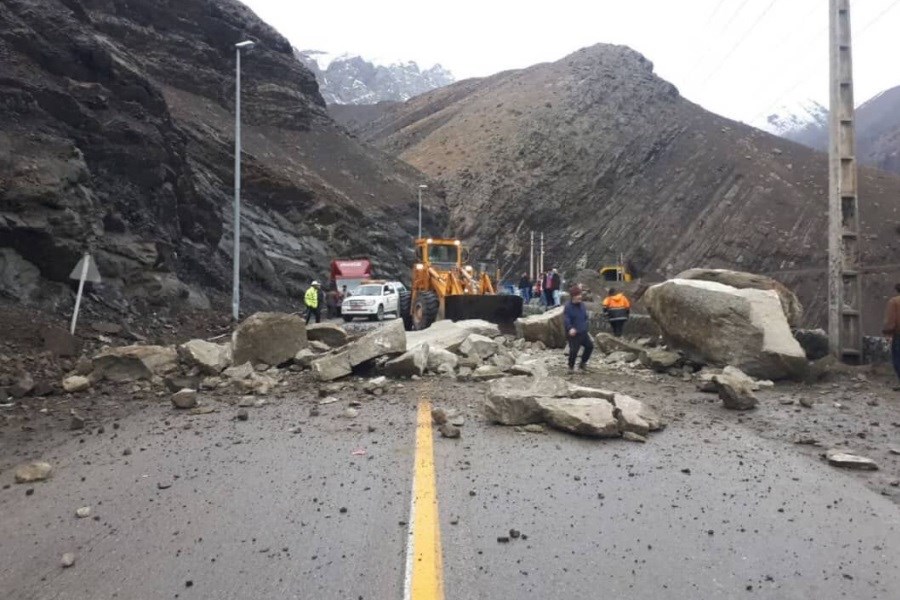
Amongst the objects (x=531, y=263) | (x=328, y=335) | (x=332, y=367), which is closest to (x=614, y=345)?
(x=328, y=335)

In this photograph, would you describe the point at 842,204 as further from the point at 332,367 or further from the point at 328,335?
the point at 328,335

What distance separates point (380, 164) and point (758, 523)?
53590 mm

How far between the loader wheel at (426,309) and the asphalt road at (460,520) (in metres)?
13.7

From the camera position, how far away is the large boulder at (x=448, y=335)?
12445mm

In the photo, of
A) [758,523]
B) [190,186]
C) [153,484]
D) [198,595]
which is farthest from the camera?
[190,186]

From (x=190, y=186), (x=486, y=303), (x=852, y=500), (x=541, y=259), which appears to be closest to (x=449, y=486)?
(x=852, y=500)

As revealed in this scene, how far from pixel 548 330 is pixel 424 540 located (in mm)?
12664

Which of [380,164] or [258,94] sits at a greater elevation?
[258,94]

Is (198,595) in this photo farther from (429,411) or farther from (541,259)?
(541,259)

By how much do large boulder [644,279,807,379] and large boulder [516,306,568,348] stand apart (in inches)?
188

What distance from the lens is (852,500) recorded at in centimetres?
465

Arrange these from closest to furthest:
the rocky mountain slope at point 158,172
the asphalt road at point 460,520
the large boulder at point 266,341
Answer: the asphalt road at point 460,520 → the large boulder at point 266,341 → the rocky mountain slope at point 158,172

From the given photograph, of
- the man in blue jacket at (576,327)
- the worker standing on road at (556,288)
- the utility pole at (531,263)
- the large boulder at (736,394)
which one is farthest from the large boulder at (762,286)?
the utility pole at (531,263)

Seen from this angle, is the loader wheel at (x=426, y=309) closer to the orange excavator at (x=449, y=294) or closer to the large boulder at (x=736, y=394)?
the orange excavator at (x=449, y=294)
